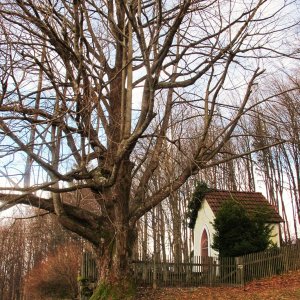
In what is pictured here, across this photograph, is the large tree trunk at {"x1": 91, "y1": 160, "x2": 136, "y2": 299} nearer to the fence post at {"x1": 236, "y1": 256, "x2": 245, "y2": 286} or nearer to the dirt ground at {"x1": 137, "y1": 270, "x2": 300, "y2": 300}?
the dirt ground at {"x1": 137, "y1": 270, "x2": 300, "y2": 300}

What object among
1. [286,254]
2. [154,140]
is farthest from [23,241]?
[154,140]

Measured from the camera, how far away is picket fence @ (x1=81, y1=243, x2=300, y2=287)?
1744 centimetres

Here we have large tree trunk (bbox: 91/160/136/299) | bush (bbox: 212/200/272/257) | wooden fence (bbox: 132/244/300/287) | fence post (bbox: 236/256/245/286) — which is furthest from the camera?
bush (bbox: 212/200/272/257)

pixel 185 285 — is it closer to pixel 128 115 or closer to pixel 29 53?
pixel 128 115

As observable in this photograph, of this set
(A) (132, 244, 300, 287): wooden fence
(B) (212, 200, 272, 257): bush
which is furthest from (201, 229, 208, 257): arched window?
(A) (132, 244, 300, 287): wooden fence

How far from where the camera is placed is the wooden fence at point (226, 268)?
18016mm

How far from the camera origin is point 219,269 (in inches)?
799

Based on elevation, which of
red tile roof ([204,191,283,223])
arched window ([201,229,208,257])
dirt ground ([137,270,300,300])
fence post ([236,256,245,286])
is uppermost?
red tile roof ([204,191,283,223])

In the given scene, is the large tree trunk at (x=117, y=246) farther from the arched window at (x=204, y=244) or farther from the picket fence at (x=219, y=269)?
the arched window at (x=204, y=244)

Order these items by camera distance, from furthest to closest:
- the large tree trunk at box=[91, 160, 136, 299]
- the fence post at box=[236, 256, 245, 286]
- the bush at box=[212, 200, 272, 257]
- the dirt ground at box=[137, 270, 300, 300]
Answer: the bush at box=[212, 200, 272, 257] → the fence post at box=[236, 256, 245, 286] → the dirt ground at box=[137, 270, 300, 300] → the large tree trunk at box=[91, 160, 136, 299]

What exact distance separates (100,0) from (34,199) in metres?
5.28

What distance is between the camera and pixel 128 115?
35.4ft

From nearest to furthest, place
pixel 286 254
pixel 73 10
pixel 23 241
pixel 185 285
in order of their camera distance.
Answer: pixel 73 10
pixel 185 285
pixel 286 254
pixel 23 241

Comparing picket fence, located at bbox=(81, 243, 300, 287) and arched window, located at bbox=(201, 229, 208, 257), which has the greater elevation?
arched window, located at bbox=(201, 229, 208, 257)
